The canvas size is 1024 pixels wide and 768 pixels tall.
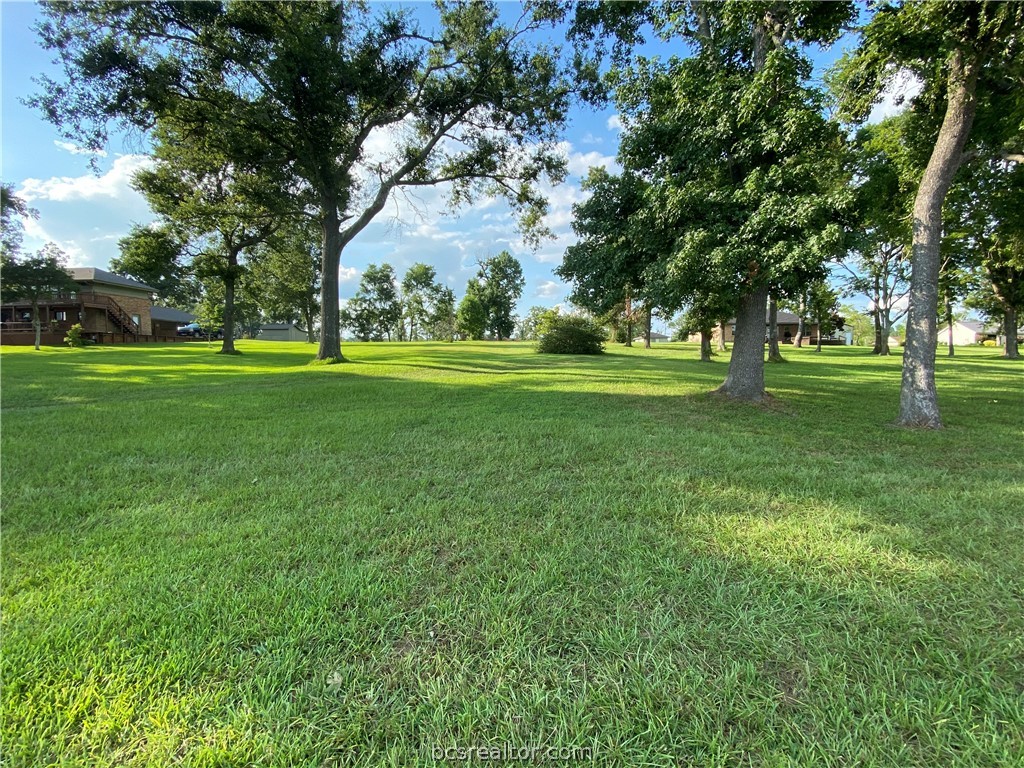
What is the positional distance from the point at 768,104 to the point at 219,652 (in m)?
9.23

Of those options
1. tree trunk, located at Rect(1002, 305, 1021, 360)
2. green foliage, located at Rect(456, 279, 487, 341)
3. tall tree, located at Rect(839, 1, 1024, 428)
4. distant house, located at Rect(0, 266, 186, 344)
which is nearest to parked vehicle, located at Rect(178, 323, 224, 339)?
distant house, located at Rect(0, 266, 186, 344)

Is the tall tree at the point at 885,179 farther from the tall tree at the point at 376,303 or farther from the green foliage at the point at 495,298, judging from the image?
the tall tree at the point at 376,303

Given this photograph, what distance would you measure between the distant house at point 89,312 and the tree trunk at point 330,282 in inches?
952

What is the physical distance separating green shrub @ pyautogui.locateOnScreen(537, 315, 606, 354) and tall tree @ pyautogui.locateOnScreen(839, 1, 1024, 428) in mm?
18380

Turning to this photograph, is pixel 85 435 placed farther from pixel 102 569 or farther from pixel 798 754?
pixel 798 754

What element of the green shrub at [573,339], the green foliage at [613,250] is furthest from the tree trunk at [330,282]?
the green shrub at [573,339]

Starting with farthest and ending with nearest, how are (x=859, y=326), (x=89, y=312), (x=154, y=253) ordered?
1. (x=859, y=326)
2. (x=89, y=312)
3. (x=154, y=253)

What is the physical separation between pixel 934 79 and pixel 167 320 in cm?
5870

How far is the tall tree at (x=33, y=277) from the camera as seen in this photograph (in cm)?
2214

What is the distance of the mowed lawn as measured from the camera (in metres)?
1.43

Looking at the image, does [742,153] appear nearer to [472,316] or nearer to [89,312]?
[472,316]

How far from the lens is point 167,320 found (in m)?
43.9


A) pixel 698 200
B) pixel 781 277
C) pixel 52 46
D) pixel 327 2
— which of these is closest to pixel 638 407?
pixel 781 277

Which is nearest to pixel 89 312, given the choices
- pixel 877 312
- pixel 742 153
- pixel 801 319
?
pixel 742 153
